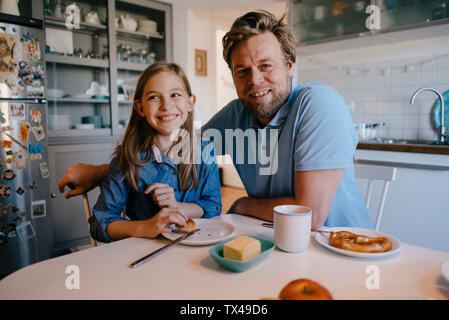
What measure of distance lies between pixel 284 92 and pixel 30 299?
3.33ft

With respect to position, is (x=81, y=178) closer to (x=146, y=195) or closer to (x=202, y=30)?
(x=146, y=195)

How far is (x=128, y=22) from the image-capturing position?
11.3ft

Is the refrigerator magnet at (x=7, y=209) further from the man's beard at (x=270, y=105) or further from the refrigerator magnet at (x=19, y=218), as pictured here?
the man's beard at (x=270, y=105)

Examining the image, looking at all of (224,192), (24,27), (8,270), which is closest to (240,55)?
(24,27)

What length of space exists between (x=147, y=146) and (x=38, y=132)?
5.46 ft

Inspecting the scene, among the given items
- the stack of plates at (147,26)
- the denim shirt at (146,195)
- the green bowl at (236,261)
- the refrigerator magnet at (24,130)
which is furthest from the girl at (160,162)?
the stack of plates at (147,26)

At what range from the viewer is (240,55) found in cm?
117

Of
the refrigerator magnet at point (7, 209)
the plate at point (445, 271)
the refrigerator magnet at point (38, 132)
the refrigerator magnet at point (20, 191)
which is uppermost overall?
the refrigerator magnet at point (38, 132)

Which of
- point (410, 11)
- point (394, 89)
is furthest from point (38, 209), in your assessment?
point (410, 11)

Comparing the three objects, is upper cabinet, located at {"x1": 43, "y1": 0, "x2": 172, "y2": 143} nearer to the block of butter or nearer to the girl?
the girl

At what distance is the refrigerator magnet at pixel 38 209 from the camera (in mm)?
2461

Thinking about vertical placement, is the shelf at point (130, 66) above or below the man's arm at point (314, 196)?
above

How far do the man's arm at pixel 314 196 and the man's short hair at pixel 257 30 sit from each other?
0.49m
